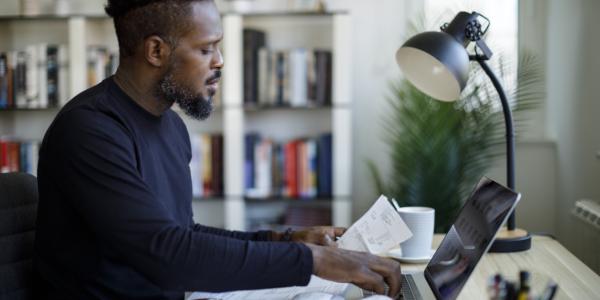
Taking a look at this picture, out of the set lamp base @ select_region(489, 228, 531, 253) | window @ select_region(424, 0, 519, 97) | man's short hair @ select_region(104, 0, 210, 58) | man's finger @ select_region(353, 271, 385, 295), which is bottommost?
lamp base @ select_region(489, 228, 531, 253)

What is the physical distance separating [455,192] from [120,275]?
7.13ft

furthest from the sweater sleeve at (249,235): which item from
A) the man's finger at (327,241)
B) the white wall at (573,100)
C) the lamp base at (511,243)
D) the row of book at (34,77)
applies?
the row of book at (34,77)

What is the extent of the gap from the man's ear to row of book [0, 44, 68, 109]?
224 cm

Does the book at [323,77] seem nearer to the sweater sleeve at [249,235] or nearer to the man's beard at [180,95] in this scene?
the sweater sleeve at [249,235]

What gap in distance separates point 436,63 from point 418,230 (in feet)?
1.39

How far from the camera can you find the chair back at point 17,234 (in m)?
1.38

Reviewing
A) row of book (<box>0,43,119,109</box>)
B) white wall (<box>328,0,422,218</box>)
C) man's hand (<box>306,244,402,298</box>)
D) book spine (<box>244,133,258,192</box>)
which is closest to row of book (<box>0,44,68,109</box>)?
row of book (<box>0,43,119,109</box>)

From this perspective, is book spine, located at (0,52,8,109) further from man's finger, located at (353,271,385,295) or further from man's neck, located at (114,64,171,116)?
man's finger, located at (353,271,385,295)

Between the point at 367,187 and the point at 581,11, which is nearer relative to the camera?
the point at 581,11

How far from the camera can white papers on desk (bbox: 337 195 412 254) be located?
144cm

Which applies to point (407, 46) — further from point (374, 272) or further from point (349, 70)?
point (349, 70)

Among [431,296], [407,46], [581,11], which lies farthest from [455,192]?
[431,296]

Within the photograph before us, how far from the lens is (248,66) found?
3471mm

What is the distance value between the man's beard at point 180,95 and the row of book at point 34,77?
2210mm
